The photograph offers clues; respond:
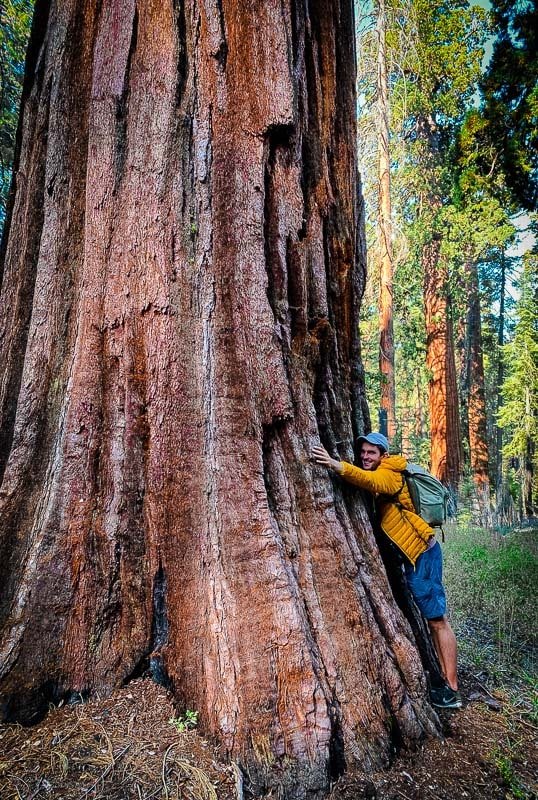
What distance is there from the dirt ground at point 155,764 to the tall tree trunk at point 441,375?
869cm

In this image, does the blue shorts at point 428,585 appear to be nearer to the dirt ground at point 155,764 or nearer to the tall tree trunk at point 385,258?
the dirt ground at point 155,764

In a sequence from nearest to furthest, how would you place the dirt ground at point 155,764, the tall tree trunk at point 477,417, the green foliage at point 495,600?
1. the dirt ground at point 155,764
2. the green foliage at point 495,600
3. the tall tree trunk at point 477,417

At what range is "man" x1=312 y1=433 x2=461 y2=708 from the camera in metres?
3.20

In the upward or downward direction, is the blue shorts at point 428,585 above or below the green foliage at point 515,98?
below

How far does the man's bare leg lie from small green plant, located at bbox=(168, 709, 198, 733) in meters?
1.80

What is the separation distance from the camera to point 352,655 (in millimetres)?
2426

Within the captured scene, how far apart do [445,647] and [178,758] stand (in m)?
1.98

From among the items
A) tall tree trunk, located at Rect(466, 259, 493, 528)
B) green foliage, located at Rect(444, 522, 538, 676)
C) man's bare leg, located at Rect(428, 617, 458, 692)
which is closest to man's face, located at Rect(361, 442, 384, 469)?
man's bare leg, located at Rect(428, 617, 458, 692)

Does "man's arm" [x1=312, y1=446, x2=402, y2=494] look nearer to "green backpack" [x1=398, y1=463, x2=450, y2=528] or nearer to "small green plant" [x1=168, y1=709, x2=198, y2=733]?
"green backpack" [x1=398, y1=463, x2=450, y2=528]

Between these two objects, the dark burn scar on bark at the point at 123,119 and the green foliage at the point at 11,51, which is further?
the green foliage at the point at 11,51

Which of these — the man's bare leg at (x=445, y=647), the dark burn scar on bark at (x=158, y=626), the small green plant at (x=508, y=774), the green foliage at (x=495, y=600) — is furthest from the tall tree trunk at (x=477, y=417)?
the dark burn scar on bark at (x=158, y=626)

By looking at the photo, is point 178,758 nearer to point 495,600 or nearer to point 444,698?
point 444,698

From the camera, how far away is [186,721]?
226cm

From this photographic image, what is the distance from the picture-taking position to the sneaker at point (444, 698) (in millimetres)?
2947
